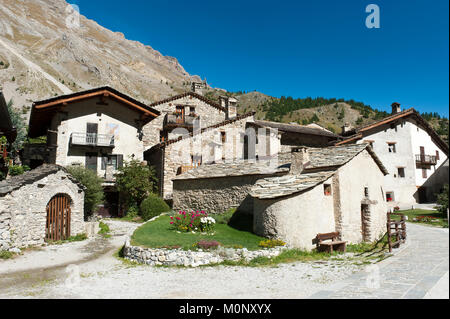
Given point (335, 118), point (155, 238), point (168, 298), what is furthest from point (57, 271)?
point (335, 118)

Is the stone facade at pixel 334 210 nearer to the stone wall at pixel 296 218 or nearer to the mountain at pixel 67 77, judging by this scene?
the stone wall at pixel 296 218

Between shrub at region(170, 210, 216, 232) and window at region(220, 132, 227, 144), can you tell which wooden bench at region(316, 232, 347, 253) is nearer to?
shrub at region(170, 210, 216, 232)

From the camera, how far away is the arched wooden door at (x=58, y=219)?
15.5m

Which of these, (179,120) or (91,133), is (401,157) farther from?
(91,133)

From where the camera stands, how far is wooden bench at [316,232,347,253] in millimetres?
12766

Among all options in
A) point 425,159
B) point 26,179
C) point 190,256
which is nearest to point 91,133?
point 26,179

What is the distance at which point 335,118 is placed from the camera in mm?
89000

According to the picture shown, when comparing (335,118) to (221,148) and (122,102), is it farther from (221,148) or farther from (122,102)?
(122,102)

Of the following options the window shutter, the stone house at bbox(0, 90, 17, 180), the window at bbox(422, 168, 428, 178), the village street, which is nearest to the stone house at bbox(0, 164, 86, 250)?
the village street

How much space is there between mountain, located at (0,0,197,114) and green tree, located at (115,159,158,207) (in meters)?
54.8

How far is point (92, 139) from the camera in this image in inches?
1074

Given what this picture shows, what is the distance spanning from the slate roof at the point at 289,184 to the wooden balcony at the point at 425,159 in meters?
28.7

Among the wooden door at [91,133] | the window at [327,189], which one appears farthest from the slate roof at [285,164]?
the wooden door at [91,133]
